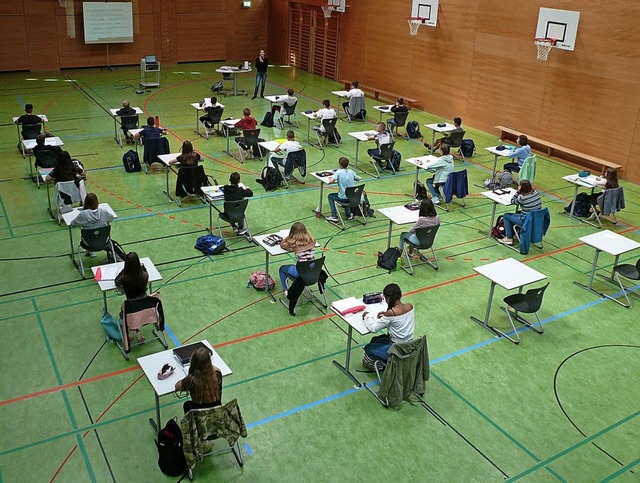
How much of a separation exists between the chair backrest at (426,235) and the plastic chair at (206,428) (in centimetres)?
583

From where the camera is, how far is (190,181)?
46.9 ft

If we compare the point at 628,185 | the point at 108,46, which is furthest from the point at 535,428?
the point at 108,46

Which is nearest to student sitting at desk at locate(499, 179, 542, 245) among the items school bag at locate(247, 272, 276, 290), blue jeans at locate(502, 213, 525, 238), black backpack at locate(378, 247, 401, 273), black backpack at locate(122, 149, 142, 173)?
blue jeans at locate(502, 213, 525, 238)

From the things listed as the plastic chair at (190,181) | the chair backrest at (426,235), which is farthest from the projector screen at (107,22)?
the chair backrest at (426,235)

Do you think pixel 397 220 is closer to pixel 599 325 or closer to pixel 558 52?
pixel 599 325

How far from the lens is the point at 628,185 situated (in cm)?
1731

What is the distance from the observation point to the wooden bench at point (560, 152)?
58.2 feet

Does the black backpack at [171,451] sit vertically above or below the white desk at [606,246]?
below

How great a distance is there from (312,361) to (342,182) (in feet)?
17.1

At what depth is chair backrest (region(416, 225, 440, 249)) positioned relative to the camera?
462 inches

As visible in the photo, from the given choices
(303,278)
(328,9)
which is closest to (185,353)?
(303,278)

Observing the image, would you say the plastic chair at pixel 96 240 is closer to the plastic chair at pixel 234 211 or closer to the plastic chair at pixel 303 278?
the plastic chair at pixel 234 211

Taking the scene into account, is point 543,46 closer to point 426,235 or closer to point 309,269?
point 426,235

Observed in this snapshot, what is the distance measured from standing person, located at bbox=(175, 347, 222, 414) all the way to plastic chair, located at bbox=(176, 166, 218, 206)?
794 centimetres
